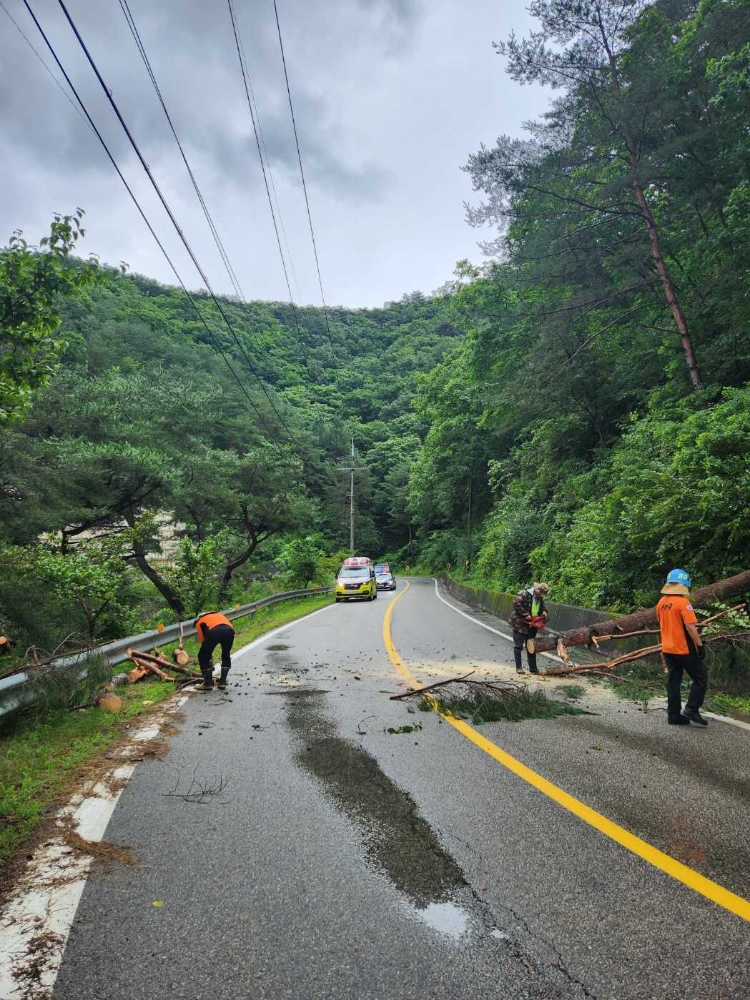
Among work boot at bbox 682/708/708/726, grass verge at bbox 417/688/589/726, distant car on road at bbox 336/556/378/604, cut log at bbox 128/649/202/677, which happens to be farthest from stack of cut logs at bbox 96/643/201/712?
distant car on road at bbox 336/556/378/604

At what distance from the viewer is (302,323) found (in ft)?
96.7

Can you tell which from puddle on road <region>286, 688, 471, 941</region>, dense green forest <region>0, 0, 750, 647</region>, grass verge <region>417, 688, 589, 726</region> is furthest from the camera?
dense green forest <region>0, 0, 750, 647</region>

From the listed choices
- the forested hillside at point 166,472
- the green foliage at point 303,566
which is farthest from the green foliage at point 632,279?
the green foliage at point 303,566

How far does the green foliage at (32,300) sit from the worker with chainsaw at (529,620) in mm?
7621

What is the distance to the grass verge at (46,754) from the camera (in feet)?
11.8

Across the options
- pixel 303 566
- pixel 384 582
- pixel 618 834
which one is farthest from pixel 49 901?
pixel 384 582

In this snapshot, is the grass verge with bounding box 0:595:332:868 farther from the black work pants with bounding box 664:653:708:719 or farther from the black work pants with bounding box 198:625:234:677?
the black work pants with bounding box 664:653:708:719

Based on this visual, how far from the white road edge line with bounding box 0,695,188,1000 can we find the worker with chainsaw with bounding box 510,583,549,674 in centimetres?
626

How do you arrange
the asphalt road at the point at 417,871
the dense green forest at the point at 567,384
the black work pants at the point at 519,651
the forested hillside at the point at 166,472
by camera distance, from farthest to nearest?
1. the forested hillside at the point at 166,472
2. the dense green forest at the point at 567,384
3. the black work pants at the point at 519,651
4. the asphalt road at the point at 417,871

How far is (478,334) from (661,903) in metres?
24.3

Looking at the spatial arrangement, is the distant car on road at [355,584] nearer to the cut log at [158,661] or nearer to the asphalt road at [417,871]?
the cut log at [158,661]

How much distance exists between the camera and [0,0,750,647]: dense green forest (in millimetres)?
9141

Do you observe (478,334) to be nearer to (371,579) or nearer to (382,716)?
(371,579)

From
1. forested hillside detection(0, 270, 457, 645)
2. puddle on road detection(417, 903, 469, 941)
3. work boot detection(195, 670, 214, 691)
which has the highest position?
forested hillside detection(0, 270, 457, 645)
